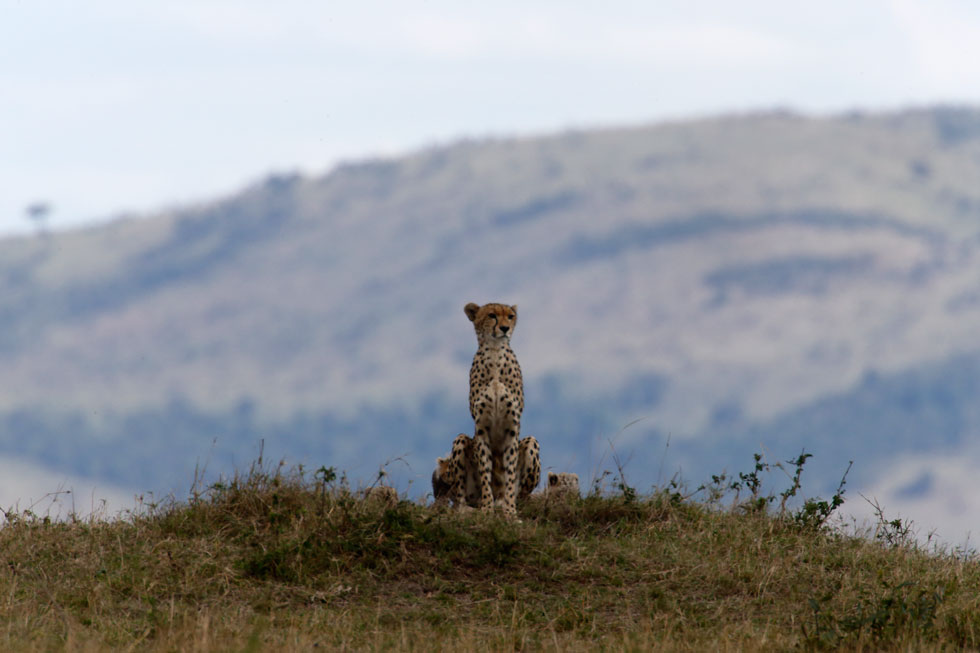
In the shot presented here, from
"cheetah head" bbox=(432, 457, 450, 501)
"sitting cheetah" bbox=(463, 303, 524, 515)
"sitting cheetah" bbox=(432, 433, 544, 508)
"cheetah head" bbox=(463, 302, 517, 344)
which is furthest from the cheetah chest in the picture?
"cheetah head" bbox=(432, 457, 450, 501)

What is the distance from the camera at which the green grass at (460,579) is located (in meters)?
7.14

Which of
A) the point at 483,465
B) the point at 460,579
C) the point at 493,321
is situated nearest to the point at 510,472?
the point at 483,465

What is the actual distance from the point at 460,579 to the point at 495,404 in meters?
1.99

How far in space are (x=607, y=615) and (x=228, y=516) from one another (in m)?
3.31

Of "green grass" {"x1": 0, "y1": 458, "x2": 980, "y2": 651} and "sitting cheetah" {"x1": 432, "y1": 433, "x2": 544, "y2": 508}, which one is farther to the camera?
"sitting cheetah" {"x1": 432, "y1": 433, "x2": 544, "y2": 508}

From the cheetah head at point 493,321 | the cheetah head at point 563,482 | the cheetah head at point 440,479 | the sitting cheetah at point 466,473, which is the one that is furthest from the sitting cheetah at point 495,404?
the cheetah head at point 563,482

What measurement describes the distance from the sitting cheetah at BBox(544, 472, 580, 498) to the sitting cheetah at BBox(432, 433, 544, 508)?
0.18 metres

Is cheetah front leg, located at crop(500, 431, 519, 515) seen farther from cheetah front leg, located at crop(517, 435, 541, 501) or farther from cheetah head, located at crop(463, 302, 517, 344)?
cheetah head, located at crop(463, 302, 517, 344)

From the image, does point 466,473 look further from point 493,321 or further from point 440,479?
point 493,321

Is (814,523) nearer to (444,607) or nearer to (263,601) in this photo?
(444,607)

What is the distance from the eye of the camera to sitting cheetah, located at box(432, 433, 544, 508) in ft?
33.7

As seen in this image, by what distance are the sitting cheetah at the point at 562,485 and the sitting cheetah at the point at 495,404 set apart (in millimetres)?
448

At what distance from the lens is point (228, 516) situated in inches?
365

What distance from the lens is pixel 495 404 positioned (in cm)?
998
